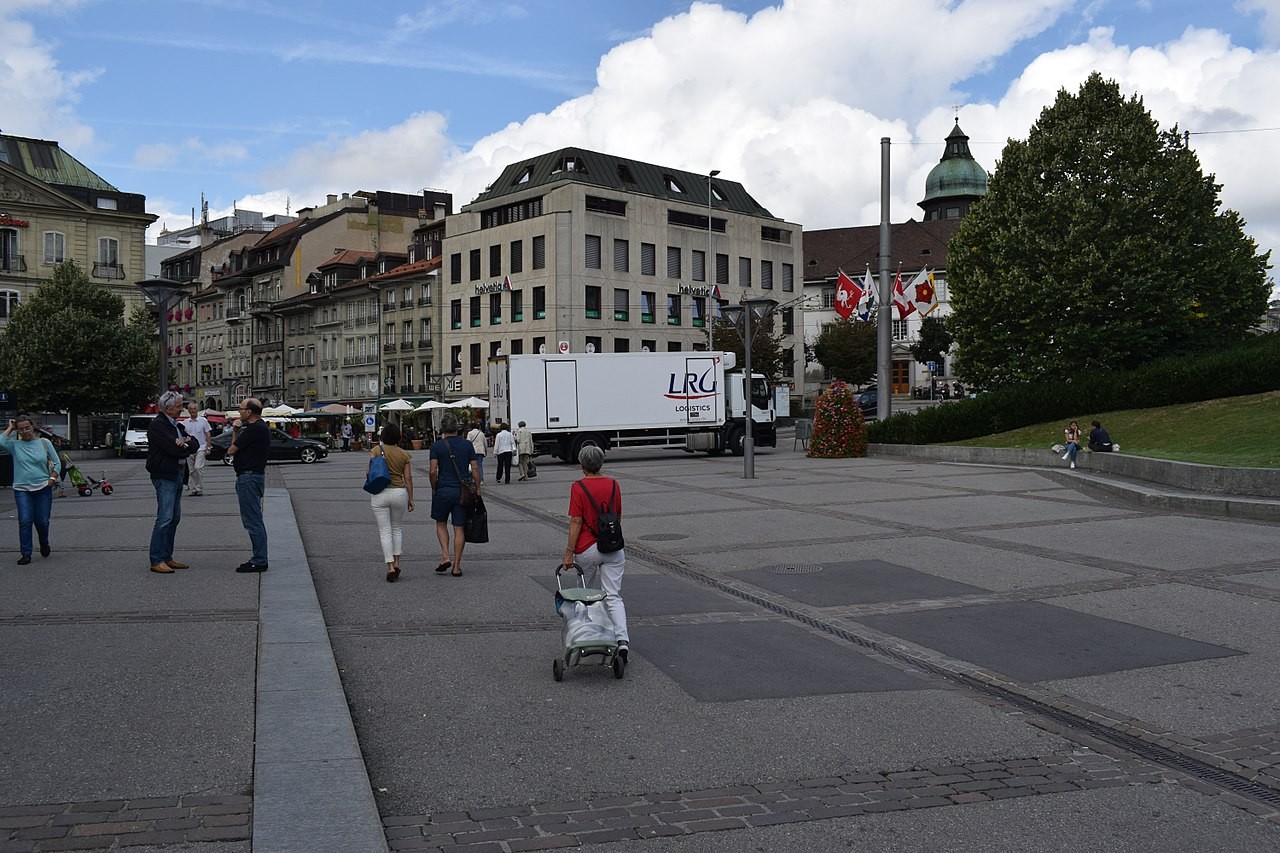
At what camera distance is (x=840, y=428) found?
1325 inches

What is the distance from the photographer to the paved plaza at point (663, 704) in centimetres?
467

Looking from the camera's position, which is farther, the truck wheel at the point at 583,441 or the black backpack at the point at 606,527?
the truck wheel at the point at 583,441

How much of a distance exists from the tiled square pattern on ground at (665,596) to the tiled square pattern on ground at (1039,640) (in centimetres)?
138

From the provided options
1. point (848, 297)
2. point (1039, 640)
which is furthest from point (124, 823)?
point (848, 297)

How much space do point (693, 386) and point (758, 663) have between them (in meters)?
29.7

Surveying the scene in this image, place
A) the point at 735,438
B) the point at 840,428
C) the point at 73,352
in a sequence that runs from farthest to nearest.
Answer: the point at 73,352
the point at 735,438
the point at 840,428

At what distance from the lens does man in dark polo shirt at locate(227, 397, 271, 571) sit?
1114 centimetres

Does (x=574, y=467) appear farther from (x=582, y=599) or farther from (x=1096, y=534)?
(x=582, y=599)

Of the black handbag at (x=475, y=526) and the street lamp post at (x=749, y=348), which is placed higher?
the street lamp post at (x=749, y=348)

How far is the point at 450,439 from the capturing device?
1128 cm

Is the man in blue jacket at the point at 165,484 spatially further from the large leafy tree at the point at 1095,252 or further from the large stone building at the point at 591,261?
the large stone building at the point at 591,261

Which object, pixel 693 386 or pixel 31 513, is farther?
pixel 693 386

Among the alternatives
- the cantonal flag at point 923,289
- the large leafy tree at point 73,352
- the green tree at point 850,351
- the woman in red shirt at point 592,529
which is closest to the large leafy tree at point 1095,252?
the cantonal flag at point 923,289

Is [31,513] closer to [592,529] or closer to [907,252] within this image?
[592,529]
